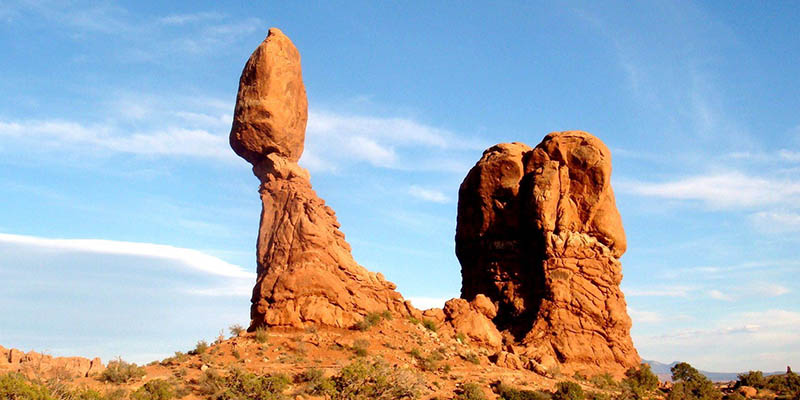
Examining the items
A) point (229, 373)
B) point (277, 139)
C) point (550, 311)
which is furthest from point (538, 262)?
point (229, 373)

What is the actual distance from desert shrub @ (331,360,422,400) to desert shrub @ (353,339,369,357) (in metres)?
2.32

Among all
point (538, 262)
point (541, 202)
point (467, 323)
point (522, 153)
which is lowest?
point (467, 323)

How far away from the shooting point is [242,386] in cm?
2662

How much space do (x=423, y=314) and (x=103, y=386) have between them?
13.2 metres

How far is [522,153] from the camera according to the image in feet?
131

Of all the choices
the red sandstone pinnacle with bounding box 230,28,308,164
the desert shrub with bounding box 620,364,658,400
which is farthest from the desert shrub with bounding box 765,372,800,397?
the red sandstone pinnacle with bounding box 230,28,308,164

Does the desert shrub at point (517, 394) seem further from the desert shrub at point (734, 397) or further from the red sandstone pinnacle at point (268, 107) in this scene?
the red sandstone pinnacle at point (268, 107)

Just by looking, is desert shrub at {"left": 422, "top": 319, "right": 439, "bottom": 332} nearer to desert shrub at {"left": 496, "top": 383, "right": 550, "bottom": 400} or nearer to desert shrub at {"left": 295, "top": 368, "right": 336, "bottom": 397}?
desert shrub at {"left": 496, "top": 383, "right": 550, "bottom": 400}

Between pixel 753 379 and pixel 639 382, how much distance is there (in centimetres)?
826

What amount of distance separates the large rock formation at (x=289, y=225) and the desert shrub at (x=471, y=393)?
6.20 metres

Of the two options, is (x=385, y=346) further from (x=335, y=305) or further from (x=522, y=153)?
(x=522, y=153)

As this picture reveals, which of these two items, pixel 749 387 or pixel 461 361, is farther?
pixel 749 387

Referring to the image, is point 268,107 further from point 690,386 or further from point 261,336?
point 690,386

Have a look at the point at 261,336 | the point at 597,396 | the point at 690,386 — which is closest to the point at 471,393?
the point at 597,396
